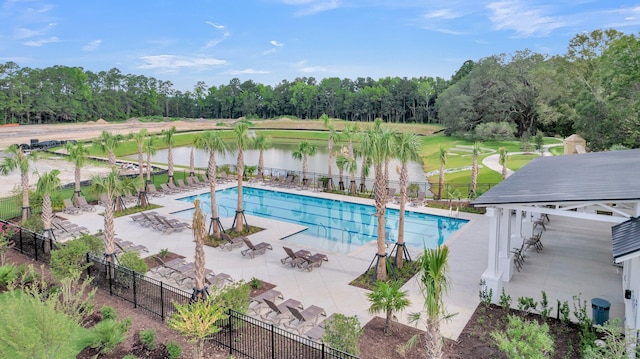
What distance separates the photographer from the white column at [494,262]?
461 inches

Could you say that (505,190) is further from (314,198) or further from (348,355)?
(314,198)

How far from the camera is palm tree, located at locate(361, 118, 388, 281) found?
1274 cm

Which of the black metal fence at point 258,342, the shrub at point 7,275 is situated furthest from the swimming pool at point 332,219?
the shrub at point 7,275

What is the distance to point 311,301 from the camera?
1200 centimetres

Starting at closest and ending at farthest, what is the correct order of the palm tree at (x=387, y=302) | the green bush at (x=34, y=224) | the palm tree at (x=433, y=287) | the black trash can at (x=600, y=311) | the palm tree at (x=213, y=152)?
the palm tree at (x=433, y=287), the palm tree at (x=387, y=302), the black trash can at (x=600, y=311), the green bush at (x=34, y=224), the palm tree at (x=213, y=152)

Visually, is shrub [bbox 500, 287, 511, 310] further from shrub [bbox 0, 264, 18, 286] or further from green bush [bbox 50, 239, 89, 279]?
shrub [bbox 0, 264, 18, 286]

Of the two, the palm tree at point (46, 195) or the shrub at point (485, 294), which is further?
the palm tree at point (46, 195)

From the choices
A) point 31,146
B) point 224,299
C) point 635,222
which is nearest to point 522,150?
point 635,222

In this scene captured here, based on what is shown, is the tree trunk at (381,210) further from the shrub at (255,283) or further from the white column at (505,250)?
the shrub at (255,283)

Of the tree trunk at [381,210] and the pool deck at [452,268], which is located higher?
the tree trunk at [381,210]

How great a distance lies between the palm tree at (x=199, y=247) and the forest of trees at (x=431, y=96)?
Result: 3053 cm

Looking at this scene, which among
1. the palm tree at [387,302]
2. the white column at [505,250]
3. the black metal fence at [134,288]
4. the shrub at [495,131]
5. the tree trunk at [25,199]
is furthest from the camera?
the shrub at [495,131]

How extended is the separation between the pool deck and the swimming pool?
1217 mm

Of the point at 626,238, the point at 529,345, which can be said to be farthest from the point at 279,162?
the point at 529,345
